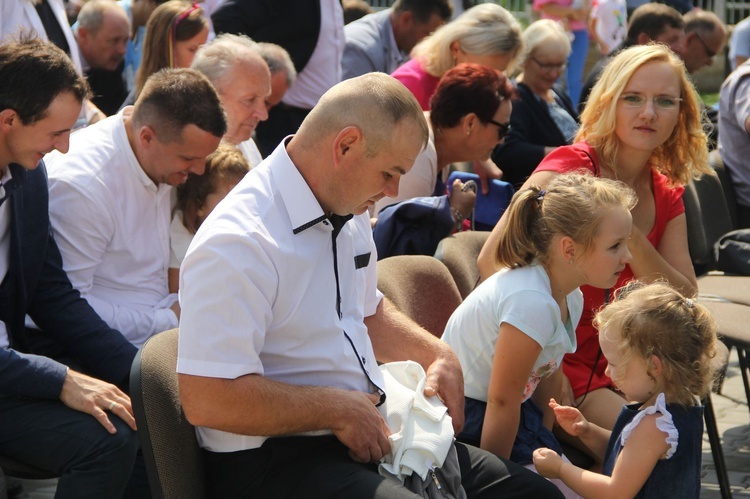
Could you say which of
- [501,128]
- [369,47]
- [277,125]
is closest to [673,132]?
[501,128]

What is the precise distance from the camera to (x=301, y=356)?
2291 mm

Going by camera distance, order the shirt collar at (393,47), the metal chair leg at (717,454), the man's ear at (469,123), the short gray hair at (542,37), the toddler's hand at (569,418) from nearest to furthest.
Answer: the toddler's hand at (569,418)
the metal chair leg at (717,454)
the man's ear at (469,123)
the short gray hair at (542,37)
the shirt collar at (393,47)

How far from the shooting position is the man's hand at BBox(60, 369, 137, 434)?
2.70 m

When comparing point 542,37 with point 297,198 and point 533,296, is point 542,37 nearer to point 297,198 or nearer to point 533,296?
point 533,296

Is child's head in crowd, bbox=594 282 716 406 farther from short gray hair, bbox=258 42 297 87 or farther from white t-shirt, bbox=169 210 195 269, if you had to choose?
short gray hair, bbox=258 42 297 87

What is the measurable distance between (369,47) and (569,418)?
397 cm

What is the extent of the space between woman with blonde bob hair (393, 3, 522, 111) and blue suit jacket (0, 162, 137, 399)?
2729mm

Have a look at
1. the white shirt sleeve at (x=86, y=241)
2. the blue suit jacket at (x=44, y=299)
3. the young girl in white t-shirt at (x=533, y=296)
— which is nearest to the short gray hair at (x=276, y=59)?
the white shirt sleeve at (x=86, y=241)

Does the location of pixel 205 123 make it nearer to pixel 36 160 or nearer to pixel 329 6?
pixel 36 160

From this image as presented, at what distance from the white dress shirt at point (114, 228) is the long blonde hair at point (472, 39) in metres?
2.36

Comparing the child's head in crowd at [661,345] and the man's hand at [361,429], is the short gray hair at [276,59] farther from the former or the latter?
the man's hand at [361,429]

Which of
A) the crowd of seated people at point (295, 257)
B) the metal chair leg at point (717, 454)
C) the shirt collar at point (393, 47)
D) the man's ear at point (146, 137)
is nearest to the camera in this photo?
the crowd of seated people at point (295, 257)

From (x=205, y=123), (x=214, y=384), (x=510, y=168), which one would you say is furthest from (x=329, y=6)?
(x=214, y=384)

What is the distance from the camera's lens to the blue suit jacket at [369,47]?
20.7 ft
